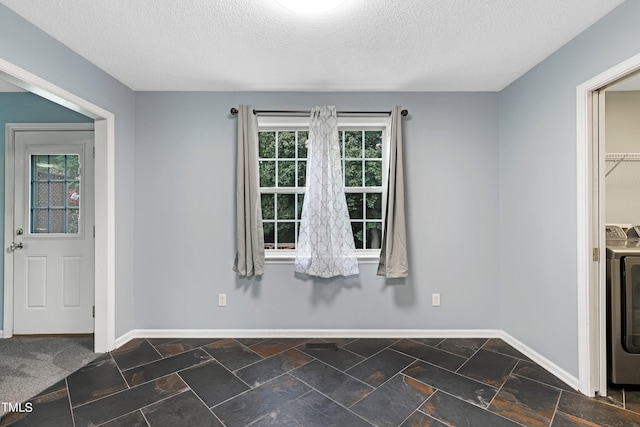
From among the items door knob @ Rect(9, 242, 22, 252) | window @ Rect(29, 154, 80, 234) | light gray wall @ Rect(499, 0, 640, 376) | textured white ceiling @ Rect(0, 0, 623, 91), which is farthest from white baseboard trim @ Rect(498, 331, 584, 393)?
door knob @ Rect(9, 242, 22, 252)

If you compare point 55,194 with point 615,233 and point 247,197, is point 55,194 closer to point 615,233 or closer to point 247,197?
point 247,197

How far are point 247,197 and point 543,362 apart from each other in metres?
2.82

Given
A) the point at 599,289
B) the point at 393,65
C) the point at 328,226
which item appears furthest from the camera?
the point at 328,226

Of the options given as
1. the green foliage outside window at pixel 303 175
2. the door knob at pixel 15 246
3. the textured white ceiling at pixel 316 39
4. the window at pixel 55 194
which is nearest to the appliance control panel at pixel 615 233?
the textured white ceiling at pixel 316 39

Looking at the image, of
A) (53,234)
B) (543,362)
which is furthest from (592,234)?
(53,234)

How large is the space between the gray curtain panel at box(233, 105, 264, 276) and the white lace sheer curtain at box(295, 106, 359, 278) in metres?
0.45

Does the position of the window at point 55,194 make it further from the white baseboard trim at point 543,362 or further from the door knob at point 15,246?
the white baseboard trim at point 543,362

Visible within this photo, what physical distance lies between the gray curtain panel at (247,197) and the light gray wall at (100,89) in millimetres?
1050

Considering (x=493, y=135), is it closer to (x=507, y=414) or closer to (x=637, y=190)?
(x=637, y=190)

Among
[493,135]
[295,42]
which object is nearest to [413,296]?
[493,135]

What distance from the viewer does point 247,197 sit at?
273 cm

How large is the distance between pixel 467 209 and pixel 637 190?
1382 millimetres

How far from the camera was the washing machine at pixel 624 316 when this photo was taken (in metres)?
1.94

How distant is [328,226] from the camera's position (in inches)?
109
